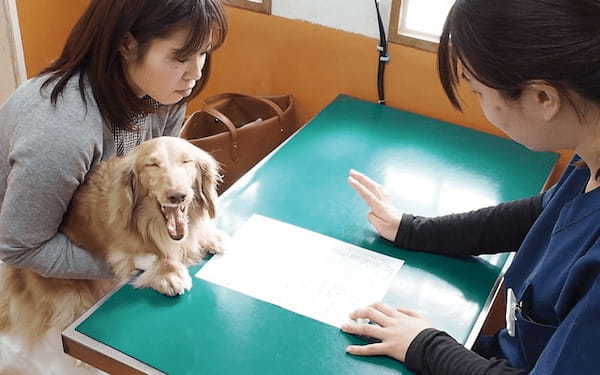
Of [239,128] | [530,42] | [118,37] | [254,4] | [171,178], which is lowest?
[239,128]

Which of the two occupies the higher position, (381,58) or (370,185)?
(381,58)

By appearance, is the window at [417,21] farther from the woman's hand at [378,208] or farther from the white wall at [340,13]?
the woman's hand at [378,208]

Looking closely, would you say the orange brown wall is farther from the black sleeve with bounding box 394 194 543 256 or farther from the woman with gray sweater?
the woman with gray sweater

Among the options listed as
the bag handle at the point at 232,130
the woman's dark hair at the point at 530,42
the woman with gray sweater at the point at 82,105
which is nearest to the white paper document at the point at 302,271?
the woman with gray sweater at the point at 82,105

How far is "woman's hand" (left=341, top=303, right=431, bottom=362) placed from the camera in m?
1.12

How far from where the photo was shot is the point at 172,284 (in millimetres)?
1253

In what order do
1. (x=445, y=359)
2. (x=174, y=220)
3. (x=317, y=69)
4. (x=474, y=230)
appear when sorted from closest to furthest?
1. (x=445, y=359)
2. (x=174, y=220)
3. (x=474, y=230)
4. (x=317, y=69)

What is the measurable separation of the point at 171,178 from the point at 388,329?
1.68 feet

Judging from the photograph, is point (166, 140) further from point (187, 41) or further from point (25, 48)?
point (25, 48)

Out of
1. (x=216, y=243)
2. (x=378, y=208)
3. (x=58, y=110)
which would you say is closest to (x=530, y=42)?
(x=378, y=208)

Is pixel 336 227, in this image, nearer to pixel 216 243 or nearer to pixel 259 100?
pixel 216 243

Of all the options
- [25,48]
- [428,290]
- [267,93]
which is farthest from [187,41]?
[25,48]

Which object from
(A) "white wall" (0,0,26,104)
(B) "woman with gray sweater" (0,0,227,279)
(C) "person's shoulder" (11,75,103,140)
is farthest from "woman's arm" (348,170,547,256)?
(A) "white wall" (0,0,26,104)

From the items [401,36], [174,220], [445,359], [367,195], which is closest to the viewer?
[445,359]
